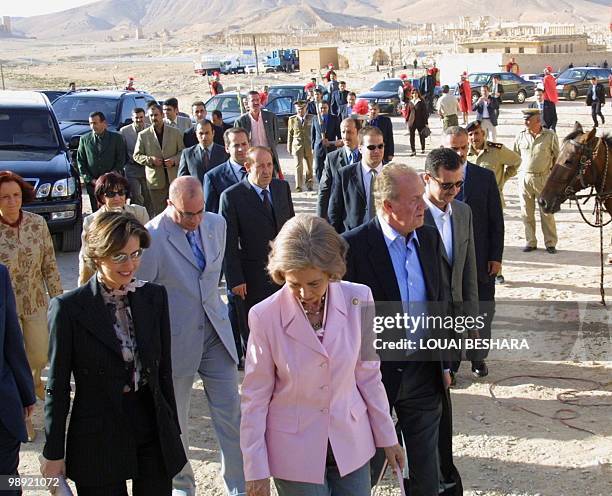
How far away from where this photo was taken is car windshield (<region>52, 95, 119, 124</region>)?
17469 millimetres

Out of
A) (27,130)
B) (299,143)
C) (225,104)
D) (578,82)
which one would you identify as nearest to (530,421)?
(27,130)

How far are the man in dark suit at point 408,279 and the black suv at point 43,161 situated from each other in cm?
805

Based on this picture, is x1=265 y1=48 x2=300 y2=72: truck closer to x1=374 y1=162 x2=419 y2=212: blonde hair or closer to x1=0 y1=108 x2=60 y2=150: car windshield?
x1=0 y1=108 x2=60 y2=150: car windshield

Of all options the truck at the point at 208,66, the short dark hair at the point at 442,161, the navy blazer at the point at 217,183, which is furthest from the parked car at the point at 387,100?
the truck at the point at 208,66

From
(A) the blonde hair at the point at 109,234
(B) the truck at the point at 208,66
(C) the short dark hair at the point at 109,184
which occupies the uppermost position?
→ (B) the truck at the point at 208,66

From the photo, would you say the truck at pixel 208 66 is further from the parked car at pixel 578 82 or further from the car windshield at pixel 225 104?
the car windshield at pixel 225 104

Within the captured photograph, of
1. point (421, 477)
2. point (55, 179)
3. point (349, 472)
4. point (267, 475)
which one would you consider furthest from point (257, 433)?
point (55, 179)

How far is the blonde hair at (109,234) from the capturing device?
12.7ft

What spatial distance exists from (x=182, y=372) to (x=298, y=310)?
1.77m

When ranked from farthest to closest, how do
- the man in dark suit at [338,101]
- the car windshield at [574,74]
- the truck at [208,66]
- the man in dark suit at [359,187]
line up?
the truck at [208,66] → the car windshield at [574,74] → the man in dark suit at [338,101] → the man in dark suit at [359,187]

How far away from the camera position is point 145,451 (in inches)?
153

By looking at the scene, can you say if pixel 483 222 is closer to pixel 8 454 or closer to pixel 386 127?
pixel 8 454

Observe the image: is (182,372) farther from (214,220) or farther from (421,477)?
(421,477)

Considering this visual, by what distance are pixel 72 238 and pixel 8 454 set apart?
8.61 meters
